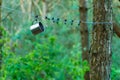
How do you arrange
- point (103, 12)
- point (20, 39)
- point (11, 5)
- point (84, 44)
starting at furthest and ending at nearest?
point (11, 5)
point (20, 39)
point (84, 44)
point (103, 12)

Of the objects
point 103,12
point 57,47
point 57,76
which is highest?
point 103,12

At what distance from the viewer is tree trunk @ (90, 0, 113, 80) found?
599cm

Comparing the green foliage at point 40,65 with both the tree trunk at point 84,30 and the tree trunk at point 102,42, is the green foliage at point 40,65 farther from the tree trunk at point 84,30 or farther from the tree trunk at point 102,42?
the tree trunk at point 84,30

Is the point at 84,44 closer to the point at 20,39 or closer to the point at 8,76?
the point at 8,76

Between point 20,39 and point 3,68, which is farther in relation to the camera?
point 20,39

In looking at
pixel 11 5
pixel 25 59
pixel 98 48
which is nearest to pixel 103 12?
pixel 98 48

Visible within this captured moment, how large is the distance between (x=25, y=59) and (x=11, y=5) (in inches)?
558

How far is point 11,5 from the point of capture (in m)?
21.1

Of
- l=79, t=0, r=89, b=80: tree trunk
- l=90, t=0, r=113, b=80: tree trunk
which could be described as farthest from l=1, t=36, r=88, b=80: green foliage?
l=79, t=0, r=89, b=80: tree trunk

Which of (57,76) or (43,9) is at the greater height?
(43,9)

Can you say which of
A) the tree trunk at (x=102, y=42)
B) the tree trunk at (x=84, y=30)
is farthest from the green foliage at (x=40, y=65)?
the tree trunk at (x=84, y=30)

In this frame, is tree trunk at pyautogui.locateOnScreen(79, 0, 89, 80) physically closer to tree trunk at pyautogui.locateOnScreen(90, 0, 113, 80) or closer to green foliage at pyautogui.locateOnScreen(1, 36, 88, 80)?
green foliage at pyautogui.locateOnScreen(1, 36, 88, 80)

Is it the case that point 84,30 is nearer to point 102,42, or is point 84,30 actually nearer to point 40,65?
point 40,65

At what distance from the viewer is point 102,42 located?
6.01 m
